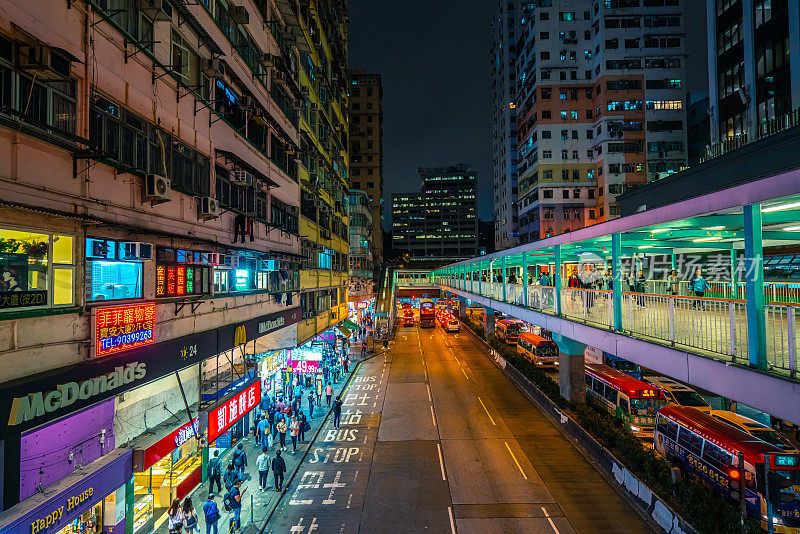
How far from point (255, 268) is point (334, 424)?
8148 millimetres

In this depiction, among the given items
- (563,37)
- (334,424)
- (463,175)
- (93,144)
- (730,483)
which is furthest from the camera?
(463,175)

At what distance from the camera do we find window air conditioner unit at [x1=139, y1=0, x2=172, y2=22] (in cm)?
959

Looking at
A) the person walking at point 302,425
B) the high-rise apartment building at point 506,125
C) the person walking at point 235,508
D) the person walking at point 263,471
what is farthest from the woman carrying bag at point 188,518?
the high-rise apartment building at point 506,125

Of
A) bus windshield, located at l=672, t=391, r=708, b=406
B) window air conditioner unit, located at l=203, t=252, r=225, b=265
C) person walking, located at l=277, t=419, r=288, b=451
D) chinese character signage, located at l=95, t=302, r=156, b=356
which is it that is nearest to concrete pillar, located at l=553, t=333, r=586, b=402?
bus windshield, located at l=672, t=391, r=708, b=406

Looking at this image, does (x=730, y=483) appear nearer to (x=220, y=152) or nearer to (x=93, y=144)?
(x=93, y=144)

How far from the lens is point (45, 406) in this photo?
247 inches

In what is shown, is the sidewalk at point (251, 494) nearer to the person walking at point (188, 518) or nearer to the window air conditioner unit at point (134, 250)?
the person walking at point (188, 518)

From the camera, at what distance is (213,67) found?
1298cm

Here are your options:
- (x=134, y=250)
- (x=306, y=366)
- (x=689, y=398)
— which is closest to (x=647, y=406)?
(x=689, y=398)

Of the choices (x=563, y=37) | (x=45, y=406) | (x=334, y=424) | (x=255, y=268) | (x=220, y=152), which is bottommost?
(x=334, y=424)

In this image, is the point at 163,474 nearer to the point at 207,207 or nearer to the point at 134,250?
the point at 134,250

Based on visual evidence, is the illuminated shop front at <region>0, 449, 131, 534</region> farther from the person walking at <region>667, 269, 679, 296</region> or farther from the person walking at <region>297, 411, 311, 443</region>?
the person walking at <region>667, 269, 679, 296</region>

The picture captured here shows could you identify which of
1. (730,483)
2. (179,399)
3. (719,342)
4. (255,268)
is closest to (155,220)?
(179,399)

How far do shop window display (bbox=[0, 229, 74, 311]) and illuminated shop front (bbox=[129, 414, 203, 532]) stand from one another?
4.24 metres
